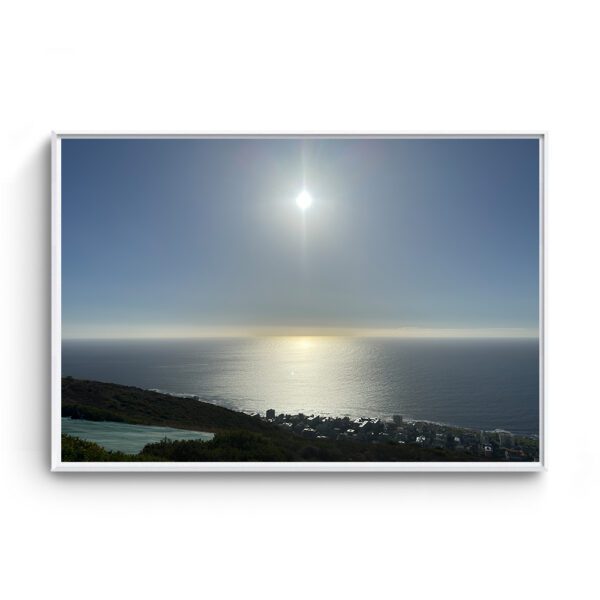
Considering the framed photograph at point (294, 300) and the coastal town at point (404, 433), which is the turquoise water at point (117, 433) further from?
the coastal town at point (404, 433)

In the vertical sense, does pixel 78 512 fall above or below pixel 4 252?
below

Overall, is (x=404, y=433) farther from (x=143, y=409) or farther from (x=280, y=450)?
(x=143, y=409)

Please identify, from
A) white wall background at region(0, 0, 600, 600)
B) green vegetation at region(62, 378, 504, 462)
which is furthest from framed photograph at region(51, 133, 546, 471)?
white wall background at region(0, 0, 600, 600)
